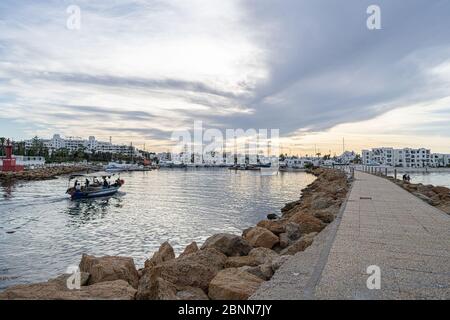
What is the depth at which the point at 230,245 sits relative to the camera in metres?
11.2

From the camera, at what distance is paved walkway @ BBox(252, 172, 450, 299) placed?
5559 millimetres

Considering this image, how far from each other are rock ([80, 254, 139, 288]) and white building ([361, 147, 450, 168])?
172550 mm

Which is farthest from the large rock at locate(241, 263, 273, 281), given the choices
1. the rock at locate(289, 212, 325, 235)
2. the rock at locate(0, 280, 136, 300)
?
the rock at locate(289, 212, 325, 235)

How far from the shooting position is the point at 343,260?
722 centimetres

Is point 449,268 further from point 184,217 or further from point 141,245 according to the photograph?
point 184,217

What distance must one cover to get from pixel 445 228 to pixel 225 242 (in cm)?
669

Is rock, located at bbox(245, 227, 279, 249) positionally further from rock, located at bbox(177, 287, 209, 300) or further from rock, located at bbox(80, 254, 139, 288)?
rock, located at bbox(177, 287, 209, 300)

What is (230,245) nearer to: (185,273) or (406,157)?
(185,273)

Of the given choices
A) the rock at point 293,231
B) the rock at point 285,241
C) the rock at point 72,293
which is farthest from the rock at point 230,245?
the rock at point 72,293

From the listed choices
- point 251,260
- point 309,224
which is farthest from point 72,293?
point 309,224

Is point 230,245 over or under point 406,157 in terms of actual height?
under

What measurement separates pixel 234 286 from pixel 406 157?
185821mm

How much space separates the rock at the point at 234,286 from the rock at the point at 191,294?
18 centimetres

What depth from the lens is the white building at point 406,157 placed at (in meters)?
170
